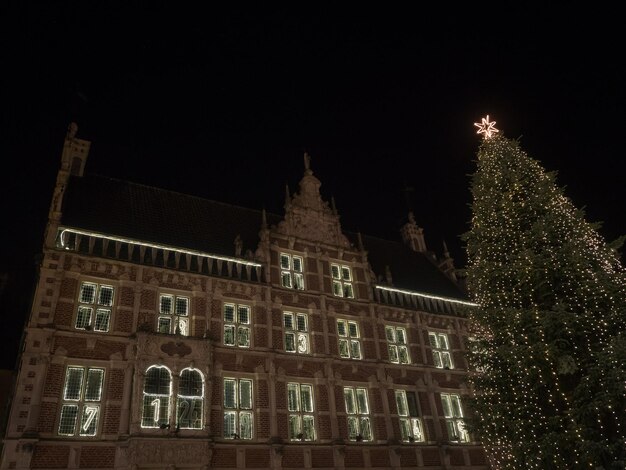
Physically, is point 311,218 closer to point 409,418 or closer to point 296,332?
point 296,332

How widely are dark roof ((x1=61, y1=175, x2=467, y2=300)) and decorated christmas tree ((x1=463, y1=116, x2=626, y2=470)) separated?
12381mm

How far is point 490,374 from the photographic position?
1683cm

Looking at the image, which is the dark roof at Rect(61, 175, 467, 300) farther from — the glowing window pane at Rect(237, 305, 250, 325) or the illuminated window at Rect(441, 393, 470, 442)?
the illuminated window at Rect(441, 393, 470, 442)

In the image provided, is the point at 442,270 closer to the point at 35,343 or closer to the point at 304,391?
the point at 304,391

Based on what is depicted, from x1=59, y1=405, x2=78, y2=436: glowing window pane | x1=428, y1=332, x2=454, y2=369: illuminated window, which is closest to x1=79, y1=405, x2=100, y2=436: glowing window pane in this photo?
x1=59, y1=405, x2=78, y2=436: glowing window pane

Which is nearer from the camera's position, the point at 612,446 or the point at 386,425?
the point at 612,446

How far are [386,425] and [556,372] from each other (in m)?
11.2

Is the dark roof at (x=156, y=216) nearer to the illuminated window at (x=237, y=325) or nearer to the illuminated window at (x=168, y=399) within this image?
the illuminated window at (x=237, y=325)

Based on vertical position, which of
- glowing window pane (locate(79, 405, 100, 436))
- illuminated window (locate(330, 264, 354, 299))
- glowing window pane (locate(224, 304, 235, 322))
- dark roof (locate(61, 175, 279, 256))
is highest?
dark roof (locate(61, 175, 279, 256))

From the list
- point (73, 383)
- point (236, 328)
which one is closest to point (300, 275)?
point (236, 328)

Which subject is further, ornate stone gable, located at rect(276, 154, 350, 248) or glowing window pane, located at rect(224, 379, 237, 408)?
ornate stone gable, located at rect(276, 154, 350, 248)

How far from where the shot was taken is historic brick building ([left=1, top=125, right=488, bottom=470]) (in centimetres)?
1905

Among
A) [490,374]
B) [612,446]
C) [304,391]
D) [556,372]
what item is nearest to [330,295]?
[304,391]

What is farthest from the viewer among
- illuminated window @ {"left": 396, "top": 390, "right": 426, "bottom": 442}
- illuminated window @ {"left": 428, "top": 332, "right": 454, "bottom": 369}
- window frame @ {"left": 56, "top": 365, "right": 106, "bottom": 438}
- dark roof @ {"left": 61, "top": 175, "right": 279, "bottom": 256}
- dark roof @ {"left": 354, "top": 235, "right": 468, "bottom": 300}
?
dark roof @ {"left": 354, "top": 235, "right": 468, "bottom": 300}
